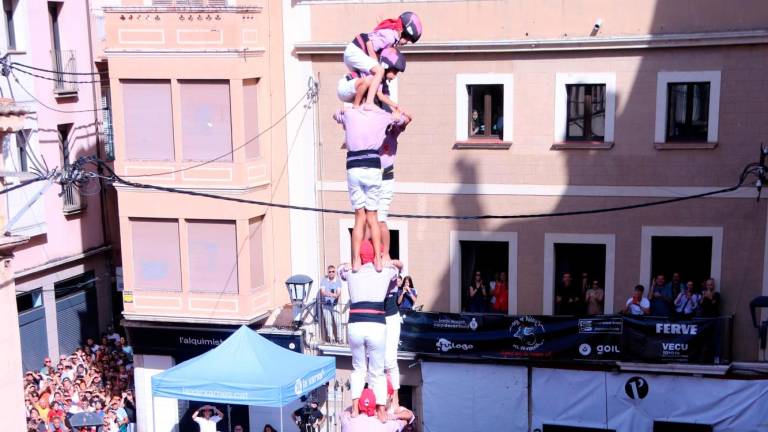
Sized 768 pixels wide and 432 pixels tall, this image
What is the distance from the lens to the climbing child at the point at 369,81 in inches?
468

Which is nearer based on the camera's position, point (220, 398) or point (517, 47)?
point (220, 398)

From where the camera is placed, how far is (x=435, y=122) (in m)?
21.9

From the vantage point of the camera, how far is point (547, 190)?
21.5 m

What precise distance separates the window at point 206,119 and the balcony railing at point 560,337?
4.08 m

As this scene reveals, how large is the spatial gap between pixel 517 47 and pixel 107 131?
12.4 m

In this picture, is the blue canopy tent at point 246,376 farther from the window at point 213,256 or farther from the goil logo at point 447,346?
the window at point 213,256

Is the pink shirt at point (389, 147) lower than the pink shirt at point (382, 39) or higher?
lower

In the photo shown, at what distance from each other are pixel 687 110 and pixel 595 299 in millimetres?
4264

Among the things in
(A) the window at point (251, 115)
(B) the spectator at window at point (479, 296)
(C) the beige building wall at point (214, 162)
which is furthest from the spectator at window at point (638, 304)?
(A) the window at point (251, 115)

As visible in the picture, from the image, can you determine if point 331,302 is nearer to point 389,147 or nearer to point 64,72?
point 64,72

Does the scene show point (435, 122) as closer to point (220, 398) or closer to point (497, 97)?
point (497, 97)

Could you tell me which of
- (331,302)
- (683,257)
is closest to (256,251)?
(331,302)

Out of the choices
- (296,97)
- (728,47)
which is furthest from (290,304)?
(728,47)

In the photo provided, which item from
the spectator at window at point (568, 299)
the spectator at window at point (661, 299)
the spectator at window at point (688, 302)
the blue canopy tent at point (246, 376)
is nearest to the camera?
the blue canopy tent at point (246, 376)
